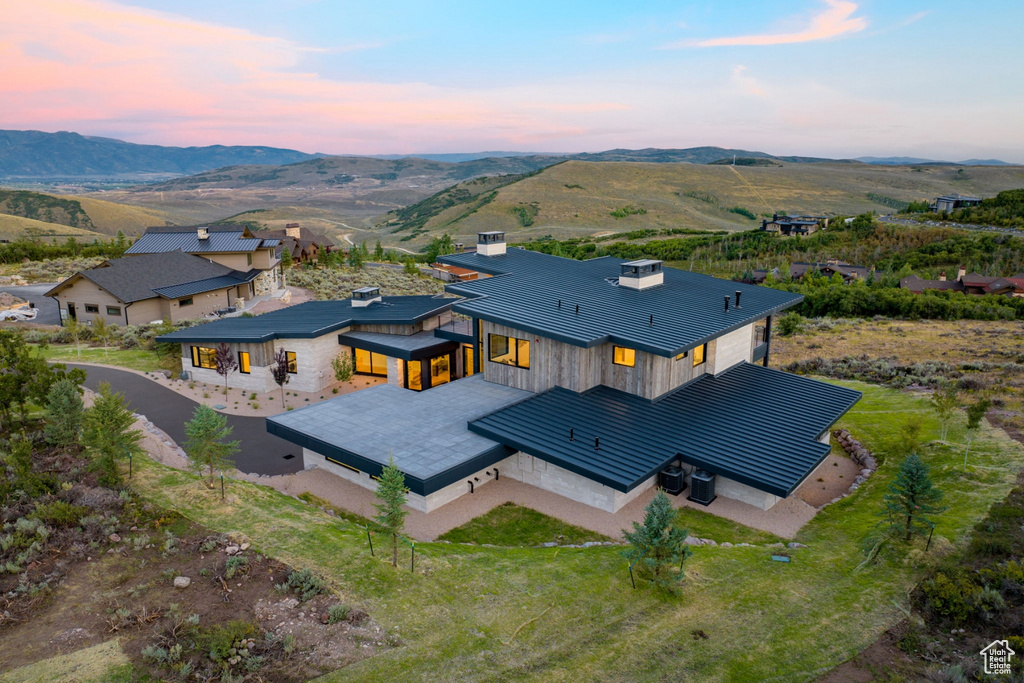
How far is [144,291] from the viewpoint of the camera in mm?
39094

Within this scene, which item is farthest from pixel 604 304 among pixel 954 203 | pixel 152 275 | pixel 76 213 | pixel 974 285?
pixel 76 213

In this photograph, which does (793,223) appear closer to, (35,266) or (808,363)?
(808,363)

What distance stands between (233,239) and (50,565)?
43.2 m

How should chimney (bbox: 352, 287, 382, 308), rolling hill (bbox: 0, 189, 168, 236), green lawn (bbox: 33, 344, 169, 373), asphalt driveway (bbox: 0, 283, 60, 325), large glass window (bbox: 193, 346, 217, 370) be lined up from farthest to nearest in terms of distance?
rolling hill (bbox: 0, 189, 168, 236) → asphalt driveway (bbox: 0, 283, 60, 325) → chimney (bbox: 352, 287, 382, 308) → green lawn (bbox: 33, 344, 169, 373) → large glass window (bbox: 193, 346, 217, 370)

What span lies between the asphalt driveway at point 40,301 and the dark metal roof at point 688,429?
39.6m

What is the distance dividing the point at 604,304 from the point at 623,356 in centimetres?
276

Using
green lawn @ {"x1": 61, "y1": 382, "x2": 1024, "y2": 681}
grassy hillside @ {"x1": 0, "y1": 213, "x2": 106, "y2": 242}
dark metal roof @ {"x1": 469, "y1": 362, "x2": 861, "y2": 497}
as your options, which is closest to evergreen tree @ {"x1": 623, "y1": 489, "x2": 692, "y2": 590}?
green lawn @ {"x1": 61, "y1": 382, "x2": 1024, "y2": 681}

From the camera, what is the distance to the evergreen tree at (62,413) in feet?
56.1

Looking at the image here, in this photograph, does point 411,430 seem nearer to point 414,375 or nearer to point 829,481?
point 414,375

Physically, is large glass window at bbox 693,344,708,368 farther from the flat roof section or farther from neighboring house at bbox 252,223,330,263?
neighboring house at bbox 252,223,330,263

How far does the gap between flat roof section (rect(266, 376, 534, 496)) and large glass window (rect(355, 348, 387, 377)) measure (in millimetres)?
6128

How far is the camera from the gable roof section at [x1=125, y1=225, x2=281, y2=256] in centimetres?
4938

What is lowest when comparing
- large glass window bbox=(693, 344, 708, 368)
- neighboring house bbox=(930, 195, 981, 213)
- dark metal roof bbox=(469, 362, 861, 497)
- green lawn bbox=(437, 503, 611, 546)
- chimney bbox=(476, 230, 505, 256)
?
green lawn bbox=(437, 503, 611, 546)

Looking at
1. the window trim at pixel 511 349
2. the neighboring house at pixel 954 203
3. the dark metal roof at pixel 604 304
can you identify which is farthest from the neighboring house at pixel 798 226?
the window trim at pixel 511 349
